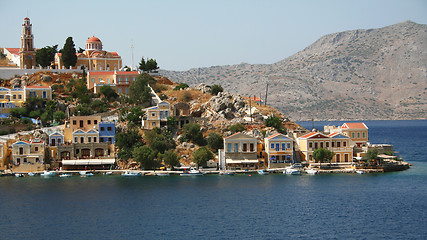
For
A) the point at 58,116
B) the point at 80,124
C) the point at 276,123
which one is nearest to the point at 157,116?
the point at 80,124

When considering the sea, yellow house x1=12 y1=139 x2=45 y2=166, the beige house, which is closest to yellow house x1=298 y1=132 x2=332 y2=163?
the sea

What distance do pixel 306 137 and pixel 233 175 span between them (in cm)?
1014

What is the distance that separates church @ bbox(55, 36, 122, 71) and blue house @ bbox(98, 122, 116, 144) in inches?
909

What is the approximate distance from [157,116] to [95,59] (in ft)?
76.6

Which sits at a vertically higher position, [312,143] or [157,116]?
[157,116]

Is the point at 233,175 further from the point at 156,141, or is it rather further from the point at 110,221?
the point at 110,221

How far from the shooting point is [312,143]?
7569 cm

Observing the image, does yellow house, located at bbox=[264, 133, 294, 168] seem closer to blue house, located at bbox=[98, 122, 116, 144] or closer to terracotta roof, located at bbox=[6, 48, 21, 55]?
blue house, located at bbox=[98, 122, 116, 144]

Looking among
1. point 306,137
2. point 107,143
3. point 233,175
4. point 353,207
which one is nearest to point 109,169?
point 107,143

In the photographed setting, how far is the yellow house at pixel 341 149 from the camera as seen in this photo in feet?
250

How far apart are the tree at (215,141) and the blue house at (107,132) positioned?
11.2 meters

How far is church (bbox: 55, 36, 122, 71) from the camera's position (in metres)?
99.2

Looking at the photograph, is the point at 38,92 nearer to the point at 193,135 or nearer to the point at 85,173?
the point at 85,173

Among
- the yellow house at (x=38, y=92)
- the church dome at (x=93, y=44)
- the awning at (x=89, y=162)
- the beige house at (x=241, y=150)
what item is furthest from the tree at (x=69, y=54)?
the beige house at (x=241, y=150)
